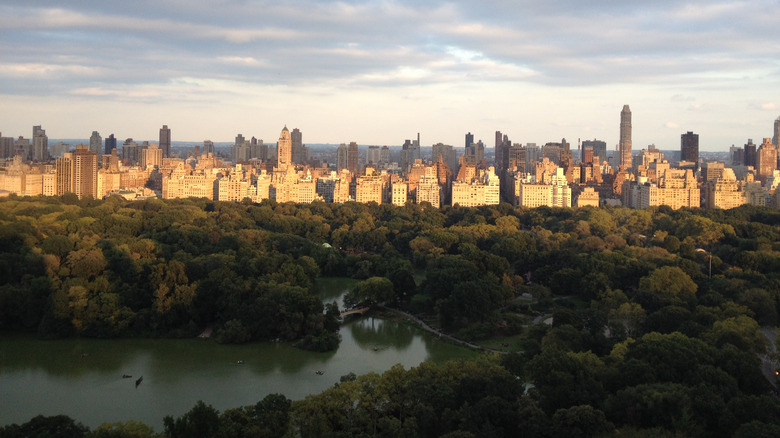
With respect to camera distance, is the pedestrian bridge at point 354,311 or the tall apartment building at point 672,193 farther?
the tall apartment building at point 672,193

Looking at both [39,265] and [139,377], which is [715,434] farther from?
[39,265]

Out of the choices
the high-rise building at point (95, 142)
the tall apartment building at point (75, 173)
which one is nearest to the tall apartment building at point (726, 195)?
the tall apartment building at point (75, 173)

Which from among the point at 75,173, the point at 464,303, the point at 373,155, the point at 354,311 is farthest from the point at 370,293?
the point at 373,155

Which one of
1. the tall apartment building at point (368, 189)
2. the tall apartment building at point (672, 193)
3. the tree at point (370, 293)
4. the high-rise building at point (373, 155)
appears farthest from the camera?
the high-rise building at point (373, 155)

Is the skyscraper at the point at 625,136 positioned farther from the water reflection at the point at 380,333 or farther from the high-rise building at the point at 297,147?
the water reflection at the point at 380,333

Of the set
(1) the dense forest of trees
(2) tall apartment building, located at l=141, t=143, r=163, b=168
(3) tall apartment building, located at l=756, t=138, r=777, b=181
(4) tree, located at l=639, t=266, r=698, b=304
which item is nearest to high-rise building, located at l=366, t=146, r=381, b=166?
(2) tall apartment building, located at l=141, t=143, r=163, b=168

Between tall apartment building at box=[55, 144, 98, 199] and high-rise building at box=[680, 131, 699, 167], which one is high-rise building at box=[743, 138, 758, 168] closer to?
high-rise building at box=[680, 131, 699, 167]
